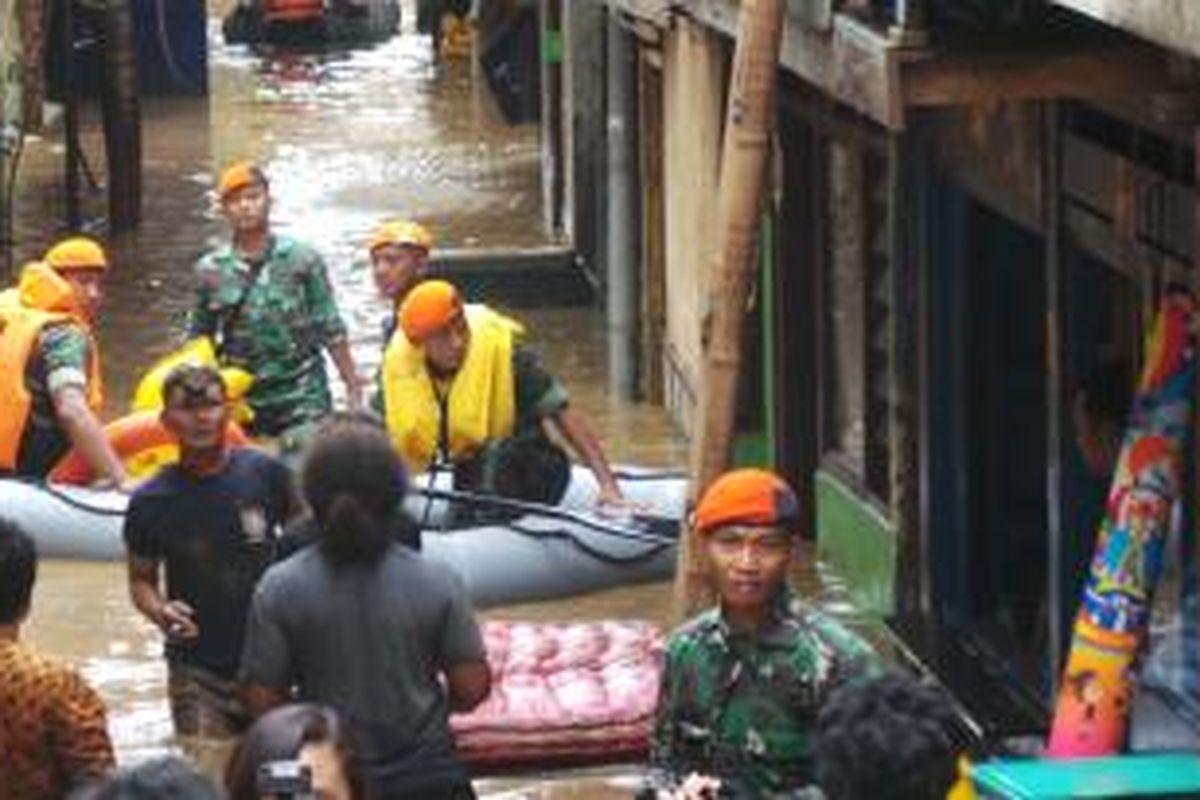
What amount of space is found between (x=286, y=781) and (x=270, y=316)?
25.9ft

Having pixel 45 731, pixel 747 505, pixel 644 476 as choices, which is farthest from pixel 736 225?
pixel 644 476

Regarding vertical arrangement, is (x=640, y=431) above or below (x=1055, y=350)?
below

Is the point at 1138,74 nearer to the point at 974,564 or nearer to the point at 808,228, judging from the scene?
the point at 974,564

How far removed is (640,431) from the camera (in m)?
17.1

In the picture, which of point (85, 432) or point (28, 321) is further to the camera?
point (85, 432)

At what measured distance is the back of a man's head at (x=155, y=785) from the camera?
4.94 metres

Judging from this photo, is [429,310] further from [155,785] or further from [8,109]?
[8,109]

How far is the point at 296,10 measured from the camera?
38.3 metres

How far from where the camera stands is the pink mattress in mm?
10336

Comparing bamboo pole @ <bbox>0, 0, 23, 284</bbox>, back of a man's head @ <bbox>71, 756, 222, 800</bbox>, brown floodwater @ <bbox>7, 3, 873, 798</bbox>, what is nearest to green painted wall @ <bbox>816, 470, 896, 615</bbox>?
brown floodwater @ <bbox>7, 3, 873, 798</bbox>

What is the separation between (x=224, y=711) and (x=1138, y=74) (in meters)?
2.79

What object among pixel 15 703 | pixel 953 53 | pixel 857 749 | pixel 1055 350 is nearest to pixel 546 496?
pixel 1055 350

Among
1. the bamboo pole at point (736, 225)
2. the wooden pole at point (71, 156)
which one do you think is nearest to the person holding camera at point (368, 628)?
the bamboo pole at point (736, 225)

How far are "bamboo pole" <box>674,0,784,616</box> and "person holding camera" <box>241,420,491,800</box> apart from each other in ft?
6.21
